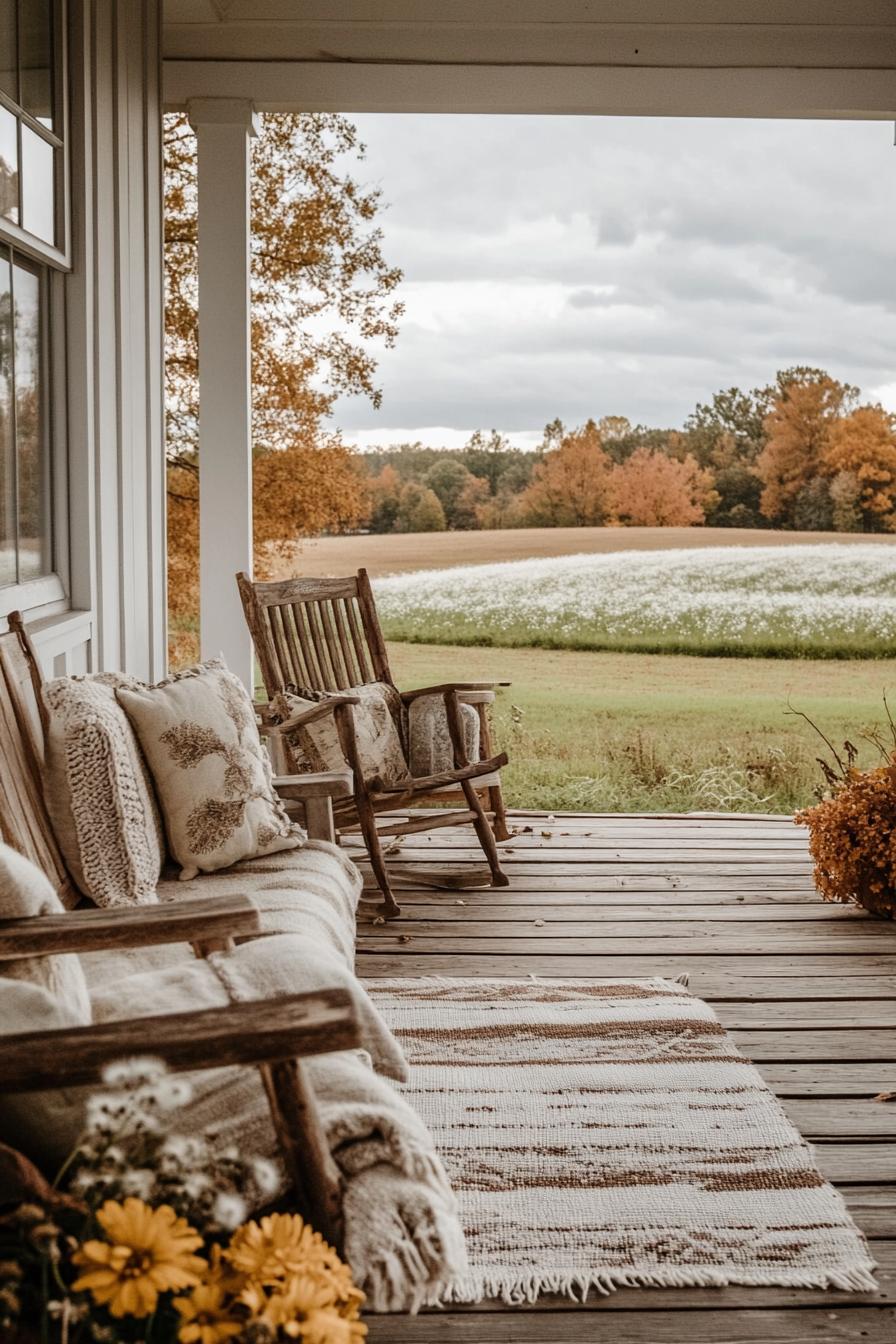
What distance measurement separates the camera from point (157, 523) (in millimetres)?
4203

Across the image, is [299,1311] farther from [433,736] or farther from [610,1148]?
[433,736]

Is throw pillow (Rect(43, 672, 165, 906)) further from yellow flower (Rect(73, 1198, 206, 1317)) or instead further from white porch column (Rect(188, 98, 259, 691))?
white porch column (Rect(188, 98, 259, 691))

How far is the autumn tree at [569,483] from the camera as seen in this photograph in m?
6.93

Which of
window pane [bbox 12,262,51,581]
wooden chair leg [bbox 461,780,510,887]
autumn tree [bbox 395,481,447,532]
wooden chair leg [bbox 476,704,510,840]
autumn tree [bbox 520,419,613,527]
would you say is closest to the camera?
window pane [bbox 12,262,51,581]

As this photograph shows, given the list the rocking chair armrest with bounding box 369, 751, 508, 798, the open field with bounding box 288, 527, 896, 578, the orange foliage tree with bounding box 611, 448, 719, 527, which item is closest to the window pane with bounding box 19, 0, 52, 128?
the rocking chair armrest with bounding box 369, 751, 508, 798

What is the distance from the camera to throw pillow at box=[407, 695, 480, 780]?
13.8 feet

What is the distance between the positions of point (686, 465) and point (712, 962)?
4092 mm

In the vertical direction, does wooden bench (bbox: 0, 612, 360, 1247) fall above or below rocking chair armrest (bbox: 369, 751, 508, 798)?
above

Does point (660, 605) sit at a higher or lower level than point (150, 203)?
lower

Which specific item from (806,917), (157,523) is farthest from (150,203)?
(806,917)

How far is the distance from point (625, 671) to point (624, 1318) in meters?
5.31

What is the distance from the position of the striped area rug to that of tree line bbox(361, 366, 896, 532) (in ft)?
13.8

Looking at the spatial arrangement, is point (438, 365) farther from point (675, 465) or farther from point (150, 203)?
point (150, 203)

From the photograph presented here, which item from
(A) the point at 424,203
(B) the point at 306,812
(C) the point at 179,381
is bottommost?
(B) the point at 306,812
